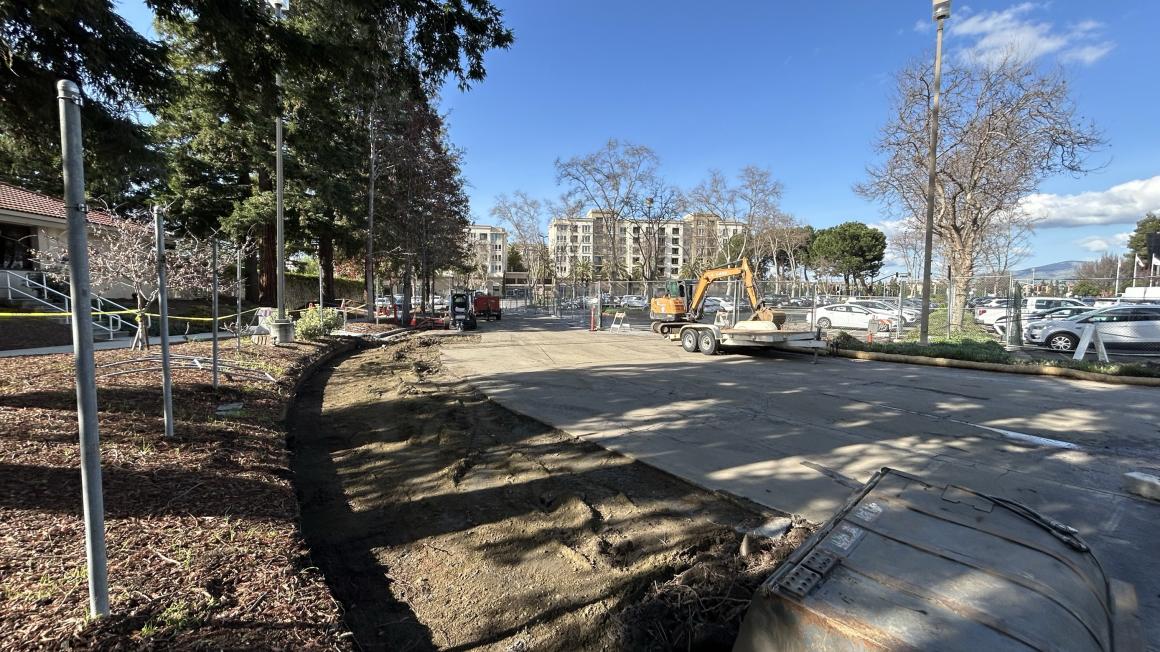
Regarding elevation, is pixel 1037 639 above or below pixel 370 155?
below

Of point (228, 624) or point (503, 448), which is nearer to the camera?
point (228, 624)

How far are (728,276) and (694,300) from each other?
7.10ft

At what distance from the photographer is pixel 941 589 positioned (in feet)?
6.54

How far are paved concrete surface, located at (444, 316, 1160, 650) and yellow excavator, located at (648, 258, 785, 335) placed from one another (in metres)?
3.02

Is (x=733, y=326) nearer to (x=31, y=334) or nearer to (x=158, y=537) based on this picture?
(x=158, y=537)

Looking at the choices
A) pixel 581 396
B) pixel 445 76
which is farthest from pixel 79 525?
pixel 581 396

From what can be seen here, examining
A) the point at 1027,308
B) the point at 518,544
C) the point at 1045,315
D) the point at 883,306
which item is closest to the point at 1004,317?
the point at 1045,315

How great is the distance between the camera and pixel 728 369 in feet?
41.4

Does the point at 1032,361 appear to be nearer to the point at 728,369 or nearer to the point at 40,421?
the point at 728,369

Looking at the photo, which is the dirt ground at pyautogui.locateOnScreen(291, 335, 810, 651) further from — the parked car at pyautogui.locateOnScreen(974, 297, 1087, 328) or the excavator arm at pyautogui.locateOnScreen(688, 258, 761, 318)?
the parked car at pyautogui.locateOnScreen(974, 297, 1087, 328)

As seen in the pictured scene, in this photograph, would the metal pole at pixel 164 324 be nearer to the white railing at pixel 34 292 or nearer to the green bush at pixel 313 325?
the green bush at pixel 313 325

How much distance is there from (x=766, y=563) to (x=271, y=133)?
2394 cm

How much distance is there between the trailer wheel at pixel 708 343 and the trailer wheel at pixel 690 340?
0.38m

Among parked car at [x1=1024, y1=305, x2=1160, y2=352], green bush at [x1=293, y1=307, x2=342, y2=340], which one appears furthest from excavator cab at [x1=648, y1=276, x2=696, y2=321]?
green bush at [x1=293, y1=307, x2=342, y2=340]
